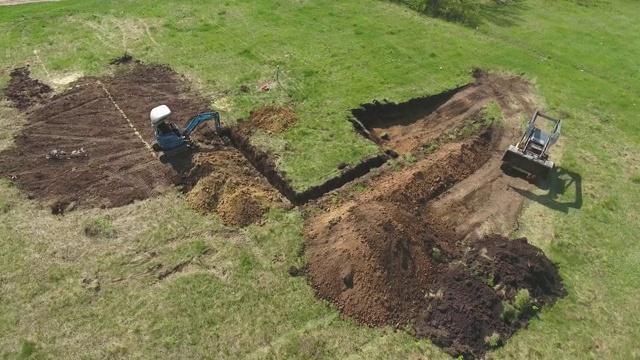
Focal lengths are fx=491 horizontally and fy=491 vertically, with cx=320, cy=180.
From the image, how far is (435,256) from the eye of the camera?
55.9ft

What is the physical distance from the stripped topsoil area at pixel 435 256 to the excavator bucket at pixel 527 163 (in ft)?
1.83

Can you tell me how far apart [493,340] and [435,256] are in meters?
3.30

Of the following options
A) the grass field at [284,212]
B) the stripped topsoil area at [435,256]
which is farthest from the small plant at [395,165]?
the grass field at [284,212]

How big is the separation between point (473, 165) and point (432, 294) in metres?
7.69

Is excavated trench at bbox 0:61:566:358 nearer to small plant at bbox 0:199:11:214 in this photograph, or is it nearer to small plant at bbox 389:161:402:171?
small plant at bbox 389:161:402:171

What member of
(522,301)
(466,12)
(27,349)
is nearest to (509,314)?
(522,301)

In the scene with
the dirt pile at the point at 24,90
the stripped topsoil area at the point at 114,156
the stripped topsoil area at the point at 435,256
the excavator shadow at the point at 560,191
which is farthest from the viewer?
the dirt pile at the point at 24,90

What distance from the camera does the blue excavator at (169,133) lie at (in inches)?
790

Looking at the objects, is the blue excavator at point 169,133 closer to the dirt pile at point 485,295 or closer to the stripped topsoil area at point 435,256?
the stripped topsoil area at point 435,256

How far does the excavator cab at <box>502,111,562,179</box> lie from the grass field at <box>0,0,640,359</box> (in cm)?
102

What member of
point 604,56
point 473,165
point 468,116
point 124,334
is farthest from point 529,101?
Answer: point 124,334

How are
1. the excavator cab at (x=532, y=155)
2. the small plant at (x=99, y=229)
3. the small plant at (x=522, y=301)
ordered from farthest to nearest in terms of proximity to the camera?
1. the excavator cab at (x=532, y=155)
2. the small plant at (x=99, y=229)
3. the small plant at (x=522, y=301)

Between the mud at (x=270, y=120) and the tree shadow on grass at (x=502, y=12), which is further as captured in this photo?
the tree shadow on grass at (x=502, y=12)

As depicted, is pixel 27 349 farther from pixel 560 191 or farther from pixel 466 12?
pixel 466 12
